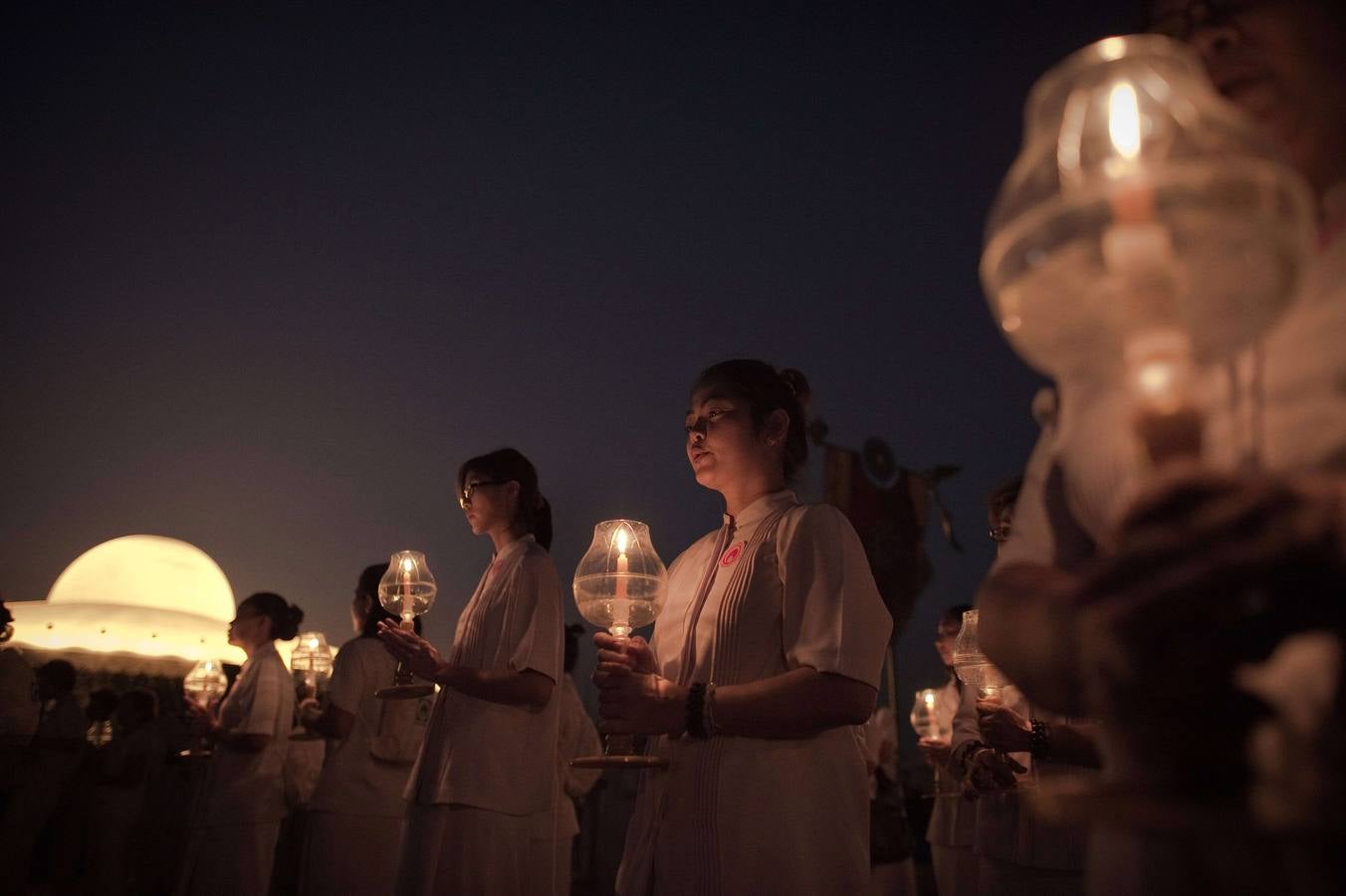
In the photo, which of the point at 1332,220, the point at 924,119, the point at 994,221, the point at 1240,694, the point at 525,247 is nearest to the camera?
the point at 1240,694

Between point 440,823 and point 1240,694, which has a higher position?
point 1240,694

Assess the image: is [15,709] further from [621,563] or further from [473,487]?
[621,563]

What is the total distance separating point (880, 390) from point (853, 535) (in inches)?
643

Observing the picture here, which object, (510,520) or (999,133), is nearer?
(510,520)

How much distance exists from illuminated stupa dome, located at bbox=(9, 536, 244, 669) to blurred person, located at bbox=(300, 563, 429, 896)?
531 cm

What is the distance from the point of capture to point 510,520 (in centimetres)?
388

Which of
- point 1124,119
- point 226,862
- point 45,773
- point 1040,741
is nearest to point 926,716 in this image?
point 1040,741

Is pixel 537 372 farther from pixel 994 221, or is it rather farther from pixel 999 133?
pixel 994 221

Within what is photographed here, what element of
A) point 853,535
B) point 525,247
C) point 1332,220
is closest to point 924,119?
point 525,247

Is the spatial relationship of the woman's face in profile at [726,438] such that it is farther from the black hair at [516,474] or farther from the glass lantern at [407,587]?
the glass lantern at [407,587]

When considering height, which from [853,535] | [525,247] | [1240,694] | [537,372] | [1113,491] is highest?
[525,247]

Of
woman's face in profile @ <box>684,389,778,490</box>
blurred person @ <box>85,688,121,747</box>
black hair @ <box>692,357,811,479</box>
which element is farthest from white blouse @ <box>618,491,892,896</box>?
blurred person @ <box>85,688,121,747</box>

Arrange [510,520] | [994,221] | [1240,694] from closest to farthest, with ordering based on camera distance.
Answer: [1240,694], [994,221], [510,520]

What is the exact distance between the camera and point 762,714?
212 cm
